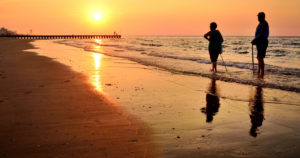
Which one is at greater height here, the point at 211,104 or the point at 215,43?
the point at 215,43

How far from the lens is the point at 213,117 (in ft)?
15.4

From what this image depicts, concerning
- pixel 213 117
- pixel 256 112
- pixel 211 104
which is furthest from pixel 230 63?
pixel 213 117

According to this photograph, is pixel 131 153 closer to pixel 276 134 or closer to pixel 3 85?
pixel 276 134

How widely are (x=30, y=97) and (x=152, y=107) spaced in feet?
8.57

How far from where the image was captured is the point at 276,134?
3.81 m

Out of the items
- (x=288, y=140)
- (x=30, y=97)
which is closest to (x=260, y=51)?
(x=288, y=140)

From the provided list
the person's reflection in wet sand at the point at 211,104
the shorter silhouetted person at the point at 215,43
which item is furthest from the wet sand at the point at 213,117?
the shorter silhouetted person at the point at 215,43

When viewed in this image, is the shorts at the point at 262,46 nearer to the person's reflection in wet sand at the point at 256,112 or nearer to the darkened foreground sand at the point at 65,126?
the person's reflection in wet sand at the point at 256,112

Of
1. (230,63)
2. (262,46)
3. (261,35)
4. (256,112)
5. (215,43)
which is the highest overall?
(261,35)

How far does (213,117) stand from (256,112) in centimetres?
97

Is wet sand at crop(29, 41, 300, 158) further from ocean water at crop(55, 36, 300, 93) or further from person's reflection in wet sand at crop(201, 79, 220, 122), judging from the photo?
ocean water at crop(55, 36, 300, 93)

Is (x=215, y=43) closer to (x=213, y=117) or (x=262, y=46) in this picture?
(x=262, y=46)

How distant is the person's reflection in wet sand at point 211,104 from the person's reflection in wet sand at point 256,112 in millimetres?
635

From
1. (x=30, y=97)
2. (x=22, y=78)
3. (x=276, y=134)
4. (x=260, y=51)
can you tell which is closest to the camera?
(x=276, y=134)
